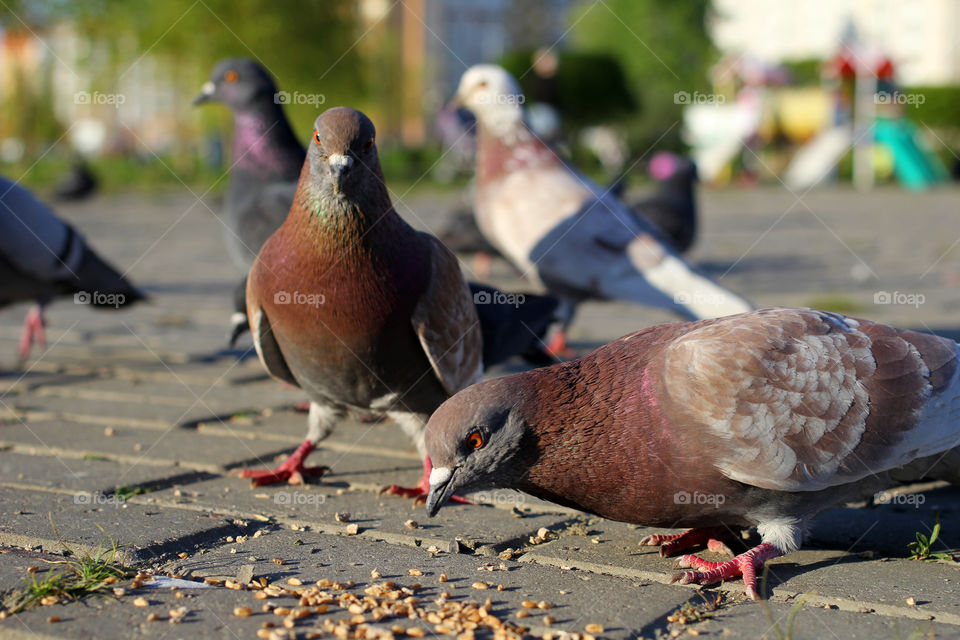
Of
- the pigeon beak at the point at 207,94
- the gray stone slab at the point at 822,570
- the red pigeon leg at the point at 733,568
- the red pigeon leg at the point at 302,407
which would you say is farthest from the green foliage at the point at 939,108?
the red pigeon leg at the point at 733,568

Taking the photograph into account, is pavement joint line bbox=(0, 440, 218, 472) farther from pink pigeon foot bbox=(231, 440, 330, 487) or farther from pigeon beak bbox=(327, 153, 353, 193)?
pigeon beak bbox=(327, 153, 353, 193)

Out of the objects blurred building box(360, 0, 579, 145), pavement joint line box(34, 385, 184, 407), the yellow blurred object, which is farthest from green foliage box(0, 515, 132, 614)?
blurred building box(360, 0, 579, 145)

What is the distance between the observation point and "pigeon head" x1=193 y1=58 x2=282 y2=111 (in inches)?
235

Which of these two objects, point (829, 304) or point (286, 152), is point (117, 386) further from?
point (829, 304)

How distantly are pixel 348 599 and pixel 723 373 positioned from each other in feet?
3.82

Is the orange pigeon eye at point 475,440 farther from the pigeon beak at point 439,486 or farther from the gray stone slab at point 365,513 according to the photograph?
the gray stone slab at point 365,513

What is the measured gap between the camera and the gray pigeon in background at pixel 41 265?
5391mm

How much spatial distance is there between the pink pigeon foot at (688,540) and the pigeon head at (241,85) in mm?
3799

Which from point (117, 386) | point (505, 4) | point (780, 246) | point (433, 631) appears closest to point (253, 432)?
point (117, 386)

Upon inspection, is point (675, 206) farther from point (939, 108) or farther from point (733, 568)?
point (939, 108)

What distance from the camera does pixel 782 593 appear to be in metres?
2.71

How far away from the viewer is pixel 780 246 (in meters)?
12.0

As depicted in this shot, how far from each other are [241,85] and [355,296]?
317 cm

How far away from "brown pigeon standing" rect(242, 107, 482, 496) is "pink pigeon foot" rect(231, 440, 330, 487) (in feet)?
0.04
